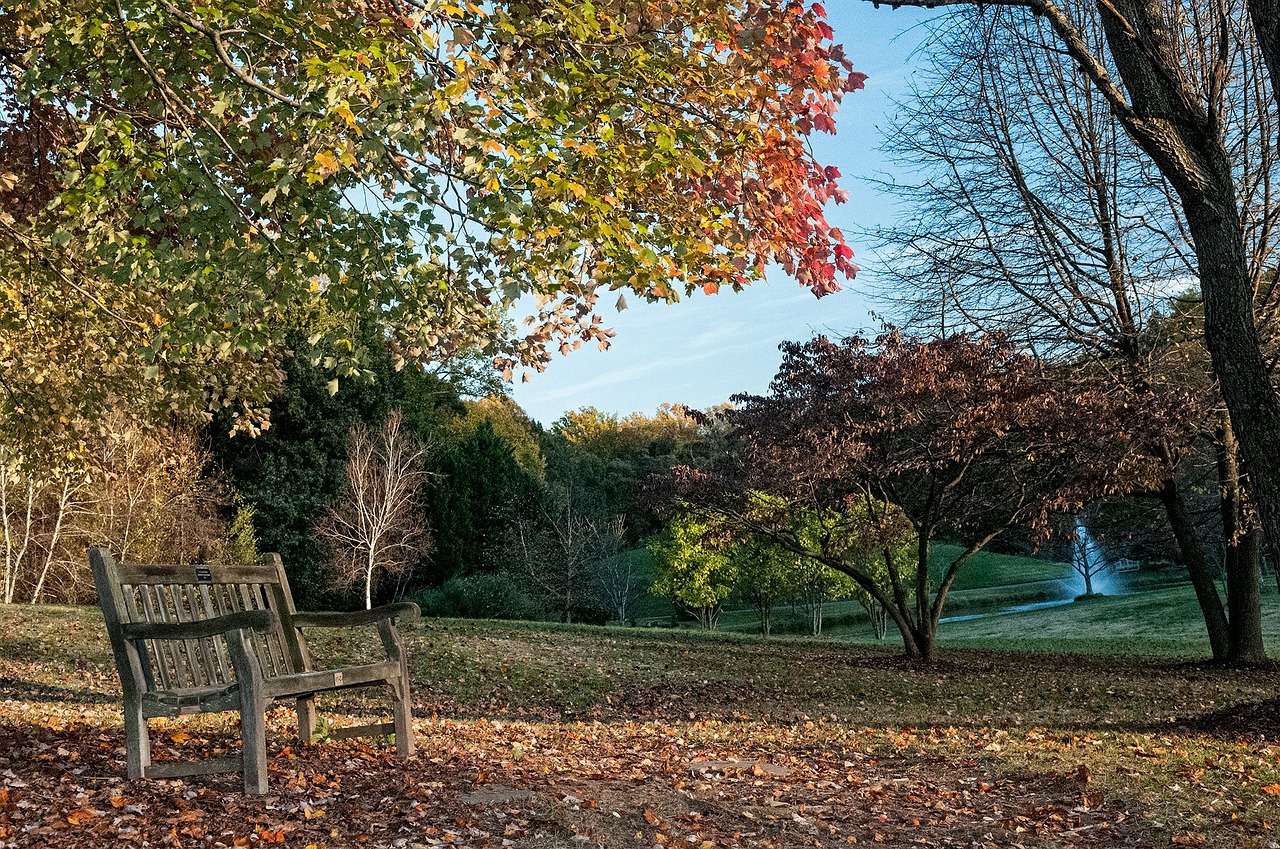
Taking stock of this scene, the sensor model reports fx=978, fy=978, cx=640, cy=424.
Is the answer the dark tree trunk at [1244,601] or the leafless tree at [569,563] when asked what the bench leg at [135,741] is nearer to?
the dark tree trunk at [1244,601]

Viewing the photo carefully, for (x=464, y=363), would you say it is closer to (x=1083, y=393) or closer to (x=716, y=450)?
(x=716, y=450)

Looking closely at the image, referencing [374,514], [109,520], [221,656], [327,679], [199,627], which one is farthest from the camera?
[374,514]

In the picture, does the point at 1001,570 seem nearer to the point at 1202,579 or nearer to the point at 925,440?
the point at 1202,579

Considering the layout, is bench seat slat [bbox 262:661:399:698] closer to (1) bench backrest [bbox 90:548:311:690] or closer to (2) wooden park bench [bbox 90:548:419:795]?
(2) wooden park bench [bbox 90:548:419:795]

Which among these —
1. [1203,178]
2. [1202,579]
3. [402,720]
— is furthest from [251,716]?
[1202,579]

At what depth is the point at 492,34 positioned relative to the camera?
6172 mm

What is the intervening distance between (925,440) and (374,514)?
16.8 m

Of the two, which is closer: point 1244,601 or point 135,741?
point 135,741

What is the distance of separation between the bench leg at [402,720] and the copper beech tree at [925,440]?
31.4ft

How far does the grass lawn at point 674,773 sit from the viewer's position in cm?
457

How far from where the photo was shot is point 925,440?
52.3 ft

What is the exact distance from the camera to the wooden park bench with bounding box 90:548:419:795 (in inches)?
190

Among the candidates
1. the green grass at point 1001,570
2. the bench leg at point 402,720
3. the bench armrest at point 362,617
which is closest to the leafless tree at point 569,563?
the green grass at point 1001,570

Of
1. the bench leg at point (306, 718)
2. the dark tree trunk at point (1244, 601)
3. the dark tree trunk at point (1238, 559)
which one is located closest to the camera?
the bench leg at point (306, 718)
